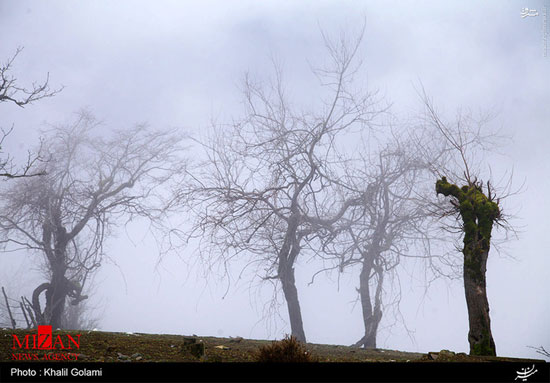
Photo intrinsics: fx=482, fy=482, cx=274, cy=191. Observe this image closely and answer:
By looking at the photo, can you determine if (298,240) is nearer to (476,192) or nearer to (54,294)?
(476,192)

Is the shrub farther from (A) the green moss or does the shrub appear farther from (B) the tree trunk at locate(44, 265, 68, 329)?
(B) the tree trunk at locate(44, 265, 68, 329)

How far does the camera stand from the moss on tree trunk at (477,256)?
9586 mm

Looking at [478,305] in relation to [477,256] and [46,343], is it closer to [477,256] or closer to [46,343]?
[477,256]

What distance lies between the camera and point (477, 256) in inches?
392

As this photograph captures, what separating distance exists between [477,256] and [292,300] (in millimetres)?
6261

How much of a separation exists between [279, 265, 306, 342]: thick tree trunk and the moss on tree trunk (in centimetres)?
569

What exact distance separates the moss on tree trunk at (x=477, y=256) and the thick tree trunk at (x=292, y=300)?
18.7ft

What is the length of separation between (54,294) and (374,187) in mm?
11849

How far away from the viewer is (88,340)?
857 cm

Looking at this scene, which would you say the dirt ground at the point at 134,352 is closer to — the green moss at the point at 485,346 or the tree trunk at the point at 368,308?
the green moss at the point at 485,346
